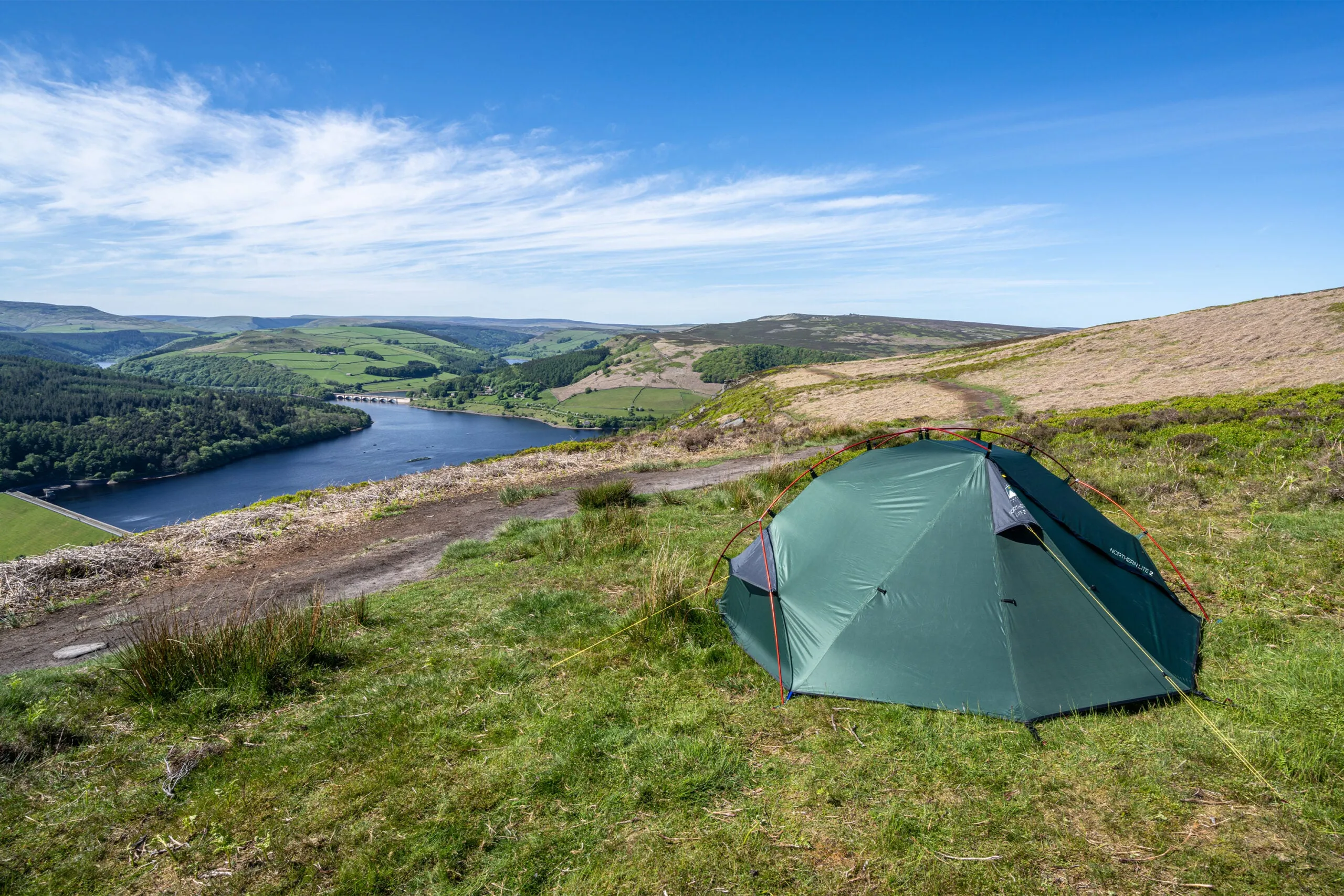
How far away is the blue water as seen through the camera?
253 ft

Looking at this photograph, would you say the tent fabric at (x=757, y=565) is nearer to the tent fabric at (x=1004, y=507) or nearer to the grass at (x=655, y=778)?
the grass at (x=655, y=778)

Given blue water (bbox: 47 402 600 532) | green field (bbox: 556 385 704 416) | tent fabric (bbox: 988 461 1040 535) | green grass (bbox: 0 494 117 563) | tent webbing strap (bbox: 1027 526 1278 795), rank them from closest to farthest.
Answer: tent webbing strap (bbox: 1027 526 1278 795) → tent fabric (bbox: 988 461 1040 535) → green grass (bbox: 0 494 117 563) → blue water (bbox: 47 402 600 532) → green field (bbox: 556 385 704 416)

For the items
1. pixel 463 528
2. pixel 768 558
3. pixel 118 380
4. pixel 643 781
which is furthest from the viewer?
pixel 118 380

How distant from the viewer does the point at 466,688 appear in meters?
6.03

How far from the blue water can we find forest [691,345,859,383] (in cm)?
5831

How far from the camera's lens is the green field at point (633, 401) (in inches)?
5650

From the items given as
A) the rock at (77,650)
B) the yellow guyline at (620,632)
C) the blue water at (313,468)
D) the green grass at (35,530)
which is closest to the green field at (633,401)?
A: the blue water at (313,468)

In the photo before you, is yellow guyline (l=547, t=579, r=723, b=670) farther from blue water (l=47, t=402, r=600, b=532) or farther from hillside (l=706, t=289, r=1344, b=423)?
blue water (l=47, t=402, r=600, b=532)

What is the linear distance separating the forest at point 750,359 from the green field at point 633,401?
60.3ft

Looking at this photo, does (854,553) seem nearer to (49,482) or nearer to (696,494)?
(696,494)

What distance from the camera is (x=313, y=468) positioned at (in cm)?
10238

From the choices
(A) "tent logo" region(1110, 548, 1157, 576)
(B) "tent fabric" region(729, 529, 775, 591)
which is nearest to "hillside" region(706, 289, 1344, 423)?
(A) "tent logo" region(1110, 548, 1157, 576)

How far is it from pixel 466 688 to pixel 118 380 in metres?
204

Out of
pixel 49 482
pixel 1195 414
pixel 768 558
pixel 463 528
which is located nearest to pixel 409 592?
pixel 463 528
